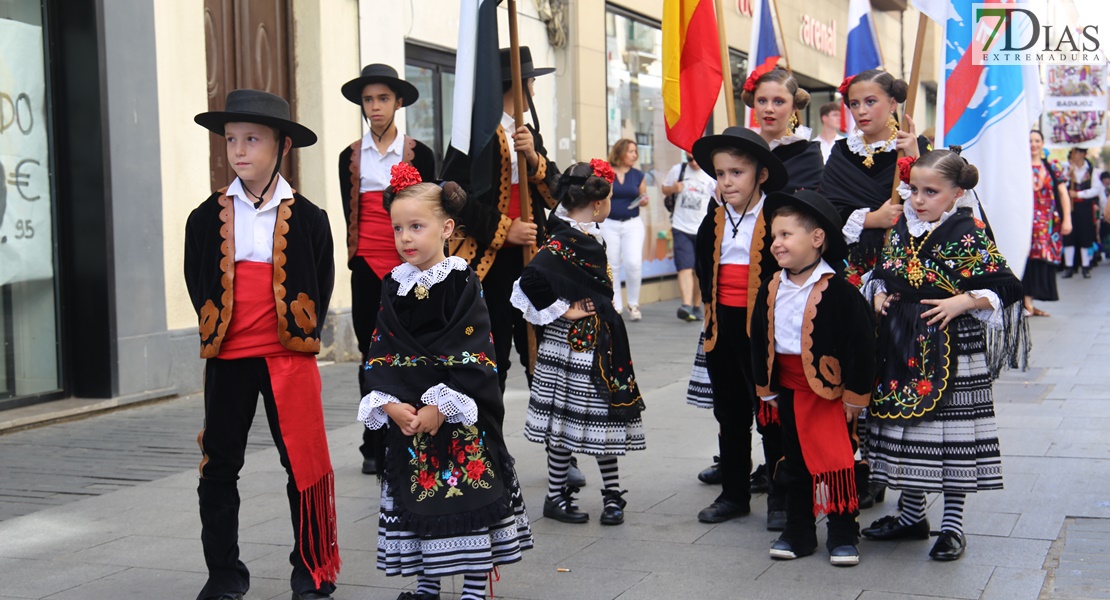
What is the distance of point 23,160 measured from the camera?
850 centimetres

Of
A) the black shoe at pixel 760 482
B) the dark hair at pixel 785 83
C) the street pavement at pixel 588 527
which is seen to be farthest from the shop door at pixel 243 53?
the black shoe at pixel 760 482

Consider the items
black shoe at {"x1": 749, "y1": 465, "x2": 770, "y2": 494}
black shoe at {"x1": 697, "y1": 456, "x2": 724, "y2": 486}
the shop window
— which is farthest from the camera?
the shop window

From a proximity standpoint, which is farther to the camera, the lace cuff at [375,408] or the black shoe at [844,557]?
the black shoe at [844,557]

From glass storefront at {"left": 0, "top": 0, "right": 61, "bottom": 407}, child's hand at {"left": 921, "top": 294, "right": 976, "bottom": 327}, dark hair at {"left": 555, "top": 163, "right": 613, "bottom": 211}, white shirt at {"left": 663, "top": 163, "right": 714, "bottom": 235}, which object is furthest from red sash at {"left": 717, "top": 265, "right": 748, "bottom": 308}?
white shirt at {"left": 663, "top": 163, "right": 714, "bottom": 235}

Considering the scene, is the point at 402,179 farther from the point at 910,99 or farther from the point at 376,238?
the point at 910,99

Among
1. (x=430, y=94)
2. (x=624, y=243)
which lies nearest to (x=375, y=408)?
(x=430, y=94)

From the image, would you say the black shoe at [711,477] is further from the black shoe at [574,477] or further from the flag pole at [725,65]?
the flag pole at [725,65]

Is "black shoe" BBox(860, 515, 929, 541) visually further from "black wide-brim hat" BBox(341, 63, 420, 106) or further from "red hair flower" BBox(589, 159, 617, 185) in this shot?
"black wide-brim hat" BBox(341, 63, 420, 106)

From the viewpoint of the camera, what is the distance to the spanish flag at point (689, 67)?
6.73 meters

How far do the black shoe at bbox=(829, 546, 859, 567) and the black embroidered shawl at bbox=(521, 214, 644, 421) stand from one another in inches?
44.7

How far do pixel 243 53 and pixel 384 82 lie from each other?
4283 millimetres

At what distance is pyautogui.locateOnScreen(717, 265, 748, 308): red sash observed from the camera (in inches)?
221

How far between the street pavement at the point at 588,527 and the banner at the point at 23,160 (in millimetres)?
1176

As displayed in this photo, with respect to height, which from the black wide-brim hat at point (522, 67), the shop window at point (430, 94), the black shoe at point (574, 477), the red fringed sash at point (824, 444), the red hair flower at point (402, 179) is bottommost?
the black shoe at point (574, 477)
